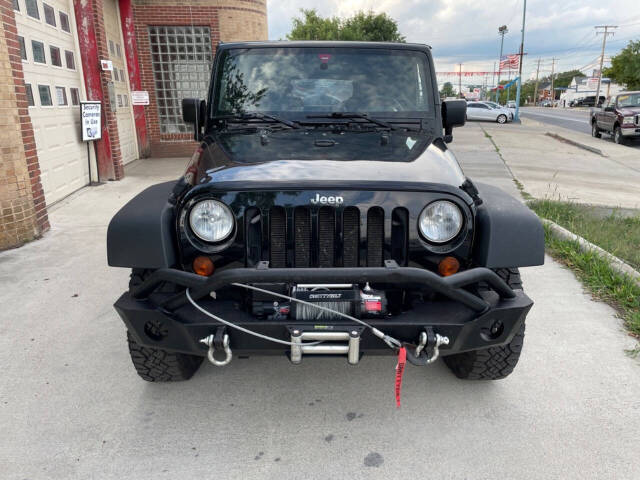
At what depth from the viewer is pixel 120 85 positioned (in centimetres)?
1090

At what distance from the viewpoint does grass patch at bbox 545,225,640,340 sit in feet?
12.4

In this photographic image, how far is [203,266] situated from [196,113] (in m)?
1.63

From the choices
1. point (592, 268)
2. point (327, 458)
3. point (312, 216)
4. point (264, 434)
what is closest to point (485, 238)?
point (312, 216)

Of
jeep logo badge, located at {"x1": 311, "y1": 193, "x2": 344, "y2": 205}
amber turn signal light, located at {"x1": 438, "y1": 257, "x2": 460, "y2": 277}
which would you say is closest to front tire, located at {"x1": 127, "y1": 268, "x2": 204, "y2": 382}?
jeep logo badge, located at {"x1": 311, "y1": 193, "x2": 344, "y2": 205}

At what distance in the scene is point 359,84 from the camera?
346cm

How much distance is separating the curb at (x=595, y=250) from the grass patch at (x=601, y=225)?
0.15m

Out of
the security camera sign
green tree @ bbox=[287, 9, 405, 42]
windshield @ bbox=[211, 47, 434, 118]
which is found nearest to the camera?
windshield @ bbox=[211, 47, 434, 118]

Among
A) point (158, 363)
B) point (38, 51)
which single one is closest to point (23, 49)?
point (38, 51)

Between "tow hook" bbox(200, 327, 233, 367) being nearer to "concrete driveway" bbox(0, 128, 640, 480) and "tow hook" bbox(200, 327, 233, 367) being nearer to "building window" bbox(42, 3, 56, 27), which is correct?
"concrete driveway" bbox(0, 128, 640, 480)

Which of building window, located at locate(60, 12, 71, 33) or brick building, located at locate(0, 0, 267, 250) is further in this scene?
building window, located at locate(60, 12, 71, 33)

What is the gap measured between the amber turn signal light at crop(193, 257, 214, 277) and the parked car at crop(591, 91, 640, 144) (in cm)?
1787

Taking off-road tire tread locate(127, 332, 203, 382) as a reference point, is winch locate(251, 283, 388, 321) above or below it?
above

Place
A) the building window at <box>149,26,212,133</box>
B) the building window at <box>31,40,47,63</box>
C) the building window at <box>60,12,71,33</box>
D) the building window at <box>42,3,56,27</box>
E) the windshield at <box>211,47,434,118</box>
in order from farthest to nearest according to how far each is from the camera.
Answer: the building window at <box>149,26,212,133</box> < the building window at <box>60,12,71,33</box> < the building window at <box>42,3,56,27</box> < the building window at <box>31,40,47,63</box> < the windshield at <box>211,47,434,118</box>

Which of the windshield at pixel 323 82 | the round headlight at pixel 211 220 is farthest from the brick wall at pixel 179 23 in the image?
the round headlight at pixel 211 220
